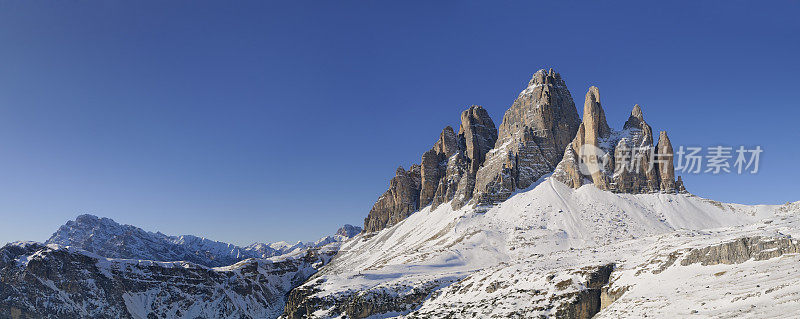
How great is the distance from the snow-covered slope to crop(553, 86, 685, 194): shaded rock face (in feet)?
18.7

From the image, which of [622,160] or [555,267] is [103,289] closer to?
[555,267]

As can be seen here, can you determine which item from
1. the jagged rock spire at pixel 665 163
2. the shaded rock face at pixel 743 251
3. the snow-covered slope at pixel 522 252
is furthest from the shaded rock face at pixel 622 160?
the shaded rock face at pixel 743 251

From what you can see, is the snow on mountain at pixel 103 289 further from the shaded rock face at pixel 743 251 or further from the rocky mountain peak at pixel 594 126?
the shaded rock face at pixel 743 251

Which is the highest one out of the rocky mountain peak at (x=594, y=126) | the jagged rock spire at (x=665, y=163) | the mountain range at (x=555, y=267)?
the rocky mountain peak at (x=594, y=126)

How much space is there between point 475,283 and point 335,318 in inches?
1504

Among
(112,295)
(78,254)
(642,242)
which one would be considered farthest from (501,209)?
(78,254)

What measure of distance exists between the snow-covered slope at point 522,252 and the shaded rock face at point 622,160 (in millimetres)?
5696

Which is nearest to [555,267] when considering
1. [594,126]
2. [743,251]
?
[743,251]

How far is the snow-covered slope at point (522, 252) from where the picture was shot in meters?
95.8

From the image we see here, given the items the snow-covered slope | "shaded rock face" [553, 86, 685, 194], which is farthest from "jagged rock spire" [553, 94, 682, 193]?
the snow-covered slope

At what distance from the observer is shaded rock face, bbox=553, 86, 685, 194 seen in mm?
180500

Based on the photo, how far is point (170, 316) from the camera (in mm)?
177500

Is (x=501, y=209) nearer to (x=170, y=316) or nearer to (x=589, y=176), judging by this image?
(x=589, y=176)

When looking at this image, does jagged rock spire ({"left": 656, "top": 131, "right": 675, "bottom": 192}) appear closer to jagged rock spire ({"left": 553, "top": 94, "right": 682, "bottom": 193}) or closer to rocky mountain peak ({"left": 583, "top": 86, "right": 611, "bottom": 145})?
jagged rock spire ({"left": 553, "top": 94, "right": 682, "bottom": 193})
